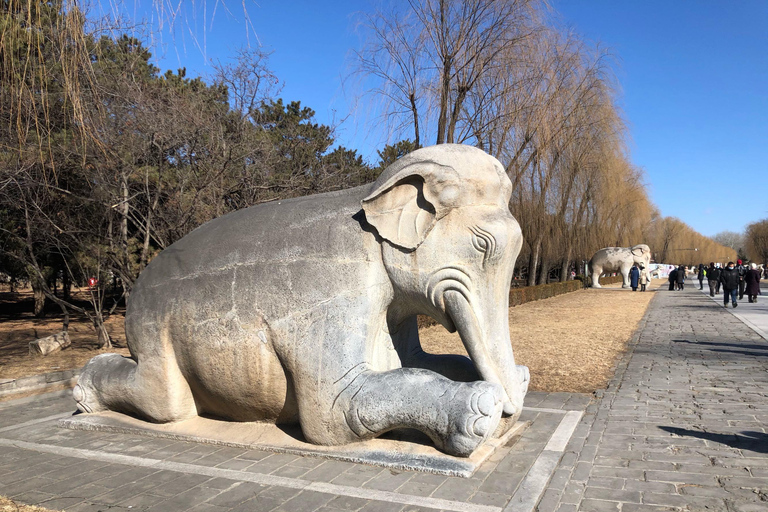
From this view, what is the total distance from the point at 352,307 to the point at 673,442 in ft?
8.58

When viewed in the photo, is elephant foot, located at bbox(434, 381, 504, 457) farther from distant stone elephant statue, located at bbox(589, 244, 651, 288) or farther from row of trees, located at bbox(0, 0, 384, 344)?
distant stone elephant statue, located at bbox(589, 244, 651, 288)

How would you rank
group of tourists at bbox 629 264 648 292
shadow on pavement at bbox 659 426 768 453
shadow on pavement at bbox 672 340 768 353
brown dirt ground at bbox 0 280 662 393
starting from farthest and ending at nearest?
group of tourists at bbox 629 264 648 292
shadow on pavement at bbox 672 340 768 353
brown dirt ground at bbox 0 280 662 393
shadow on pavement at bbox 659 426 768 453

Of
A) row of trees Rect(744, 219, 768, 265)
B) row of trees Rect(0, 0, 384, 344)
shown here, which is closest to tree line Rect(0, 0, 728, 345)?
row of trees Rect(0, 0, 384, 344)

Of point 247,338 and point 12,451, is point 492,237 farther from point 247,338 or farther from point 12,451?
point 12,451

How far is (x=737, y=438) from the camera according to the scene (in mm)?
4367

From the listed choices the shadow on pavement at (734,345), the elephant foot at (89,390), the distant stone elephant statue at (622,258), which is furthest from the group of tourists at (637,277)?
the elephant foot at (89,390)

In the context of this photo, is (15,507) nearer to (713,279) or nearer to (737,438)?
(737,438)

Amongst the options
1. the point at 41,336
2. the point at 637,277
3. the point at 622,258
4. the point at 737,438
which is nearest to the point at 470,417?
the point at 737,438

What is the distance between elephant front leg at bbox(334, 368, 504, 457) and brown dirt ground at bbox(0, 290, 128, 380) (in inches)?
237

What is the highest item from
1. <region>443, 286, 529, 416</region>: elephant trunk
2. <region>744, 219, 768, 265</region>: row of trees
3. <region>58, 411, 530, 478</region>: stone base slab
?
<region>744, 219, 768, 265</region>: row of trees

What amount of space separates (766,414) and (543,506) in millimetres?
3090

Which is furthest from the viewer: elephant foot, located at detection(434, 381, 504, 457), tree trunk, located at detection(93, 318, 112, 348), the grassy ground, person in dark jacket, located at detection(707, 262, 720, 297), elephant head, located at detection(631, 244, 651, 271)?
elephant head, located at detection(631, 244, 651, 271)

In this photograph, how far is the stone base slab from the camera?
3658mm

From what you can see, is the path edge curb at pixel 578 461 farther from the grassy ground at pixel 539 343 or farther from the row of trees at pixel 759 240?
the row of trees at pixel 759 240
